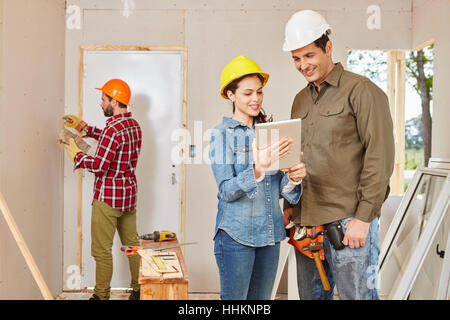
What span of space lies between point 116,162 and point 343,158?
205 centimetres

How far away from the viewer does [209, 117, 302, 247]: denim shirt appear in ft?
6.07

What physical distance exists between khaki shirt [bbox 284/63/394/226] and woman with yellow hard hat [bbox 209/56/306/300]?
0.13 m

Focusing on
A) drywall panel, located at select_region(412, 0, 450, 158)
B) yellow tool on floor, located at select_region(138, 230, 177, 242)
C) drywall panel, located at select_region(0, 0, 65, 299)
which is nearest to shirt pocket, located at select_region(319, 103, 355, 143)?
yellow tool on floor, located at select_region(138, 230, 177, 242)

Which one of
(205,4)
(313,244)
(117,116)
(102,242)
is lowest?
(102,242)

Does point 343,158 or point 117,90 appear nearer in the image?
point 343,158

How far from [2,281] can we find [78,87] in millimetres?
1843

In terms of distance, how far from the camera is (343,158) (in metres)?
1.95

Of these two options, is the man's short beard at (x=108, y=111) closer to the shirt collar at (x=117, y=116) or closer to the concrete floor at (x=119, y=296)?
the shirt collar at (x=117, y=116)

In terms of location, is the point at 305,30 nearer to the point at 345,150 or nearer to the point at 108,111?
the point at 345,150

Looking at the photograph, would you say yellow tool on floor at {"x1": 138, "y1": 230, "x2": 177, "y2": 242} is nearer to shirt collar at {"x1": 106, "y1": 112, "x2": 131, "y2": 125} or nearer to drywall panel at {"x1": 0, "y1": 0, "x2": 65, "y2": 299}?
drywall panel at {"x1": 0, "y1": 0, "x2": 65, "y2": 299}

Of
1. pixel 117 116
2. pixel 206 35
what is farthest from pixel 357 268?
pixel 206 35

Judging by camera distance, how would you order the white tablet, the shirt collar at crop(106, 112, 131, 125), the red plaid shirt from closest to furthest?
the white tablet → the red plaid shirt → the shirt collar at crop(106, 112, 131, 125)

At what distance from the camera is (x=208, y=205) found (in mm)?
4020
